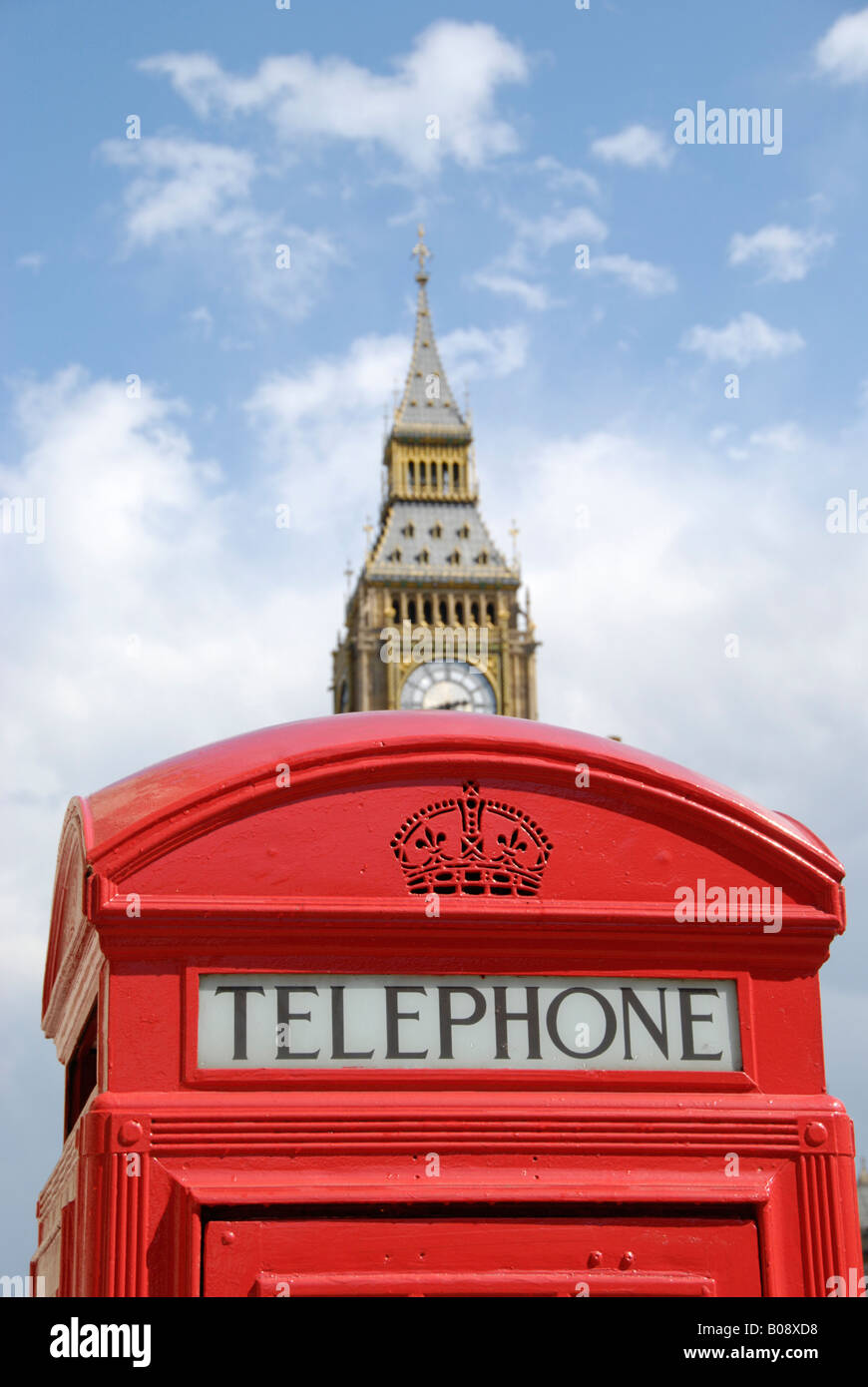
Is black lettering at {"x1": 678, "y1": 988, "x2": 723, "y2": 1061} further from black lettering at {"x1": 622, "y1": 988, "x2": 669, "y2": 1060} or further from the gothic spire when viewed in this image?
the gothic spire

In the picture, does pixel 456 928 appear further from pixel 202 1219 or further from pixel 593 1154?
pixel 202 1219

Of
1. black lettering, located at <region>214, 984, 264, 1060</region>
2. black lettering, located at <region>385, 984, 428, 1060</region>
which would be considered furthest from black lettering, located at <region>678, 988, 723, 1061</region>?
black lettering, located at <region>214, 984, 264, 1060</region>

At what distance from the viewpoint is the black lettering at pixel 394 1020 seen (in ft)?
12.5

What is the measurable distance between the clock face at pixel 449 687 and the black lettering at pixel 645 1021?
71.5 metres

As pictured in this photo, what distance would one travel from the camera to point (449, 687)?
3031 inches

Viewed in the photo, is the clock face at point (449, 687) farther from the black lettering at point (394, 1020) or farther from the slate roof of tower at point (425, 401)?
the black lettering at point (394, 1020)

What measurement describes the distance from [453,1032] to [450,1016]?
0.11 ft

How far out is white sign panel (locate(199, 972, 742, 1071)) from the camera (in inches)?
149

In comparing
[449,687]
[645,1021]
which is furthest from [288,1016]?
[449,687]

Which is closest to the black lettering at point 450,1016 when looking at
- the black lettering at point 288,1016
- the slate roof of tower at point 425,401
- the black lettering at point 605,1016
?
the black lettering at point 605,1016

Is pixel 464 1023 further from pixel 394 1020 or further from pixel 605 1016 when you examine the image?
pixel 605 1016

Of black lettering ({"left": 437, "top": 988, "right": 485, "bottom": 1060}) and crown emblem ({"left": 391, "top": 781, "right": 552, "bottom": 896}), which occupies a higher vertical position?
crown emblem ({"left": 391, "top": 781, "right": 552, "bottom": 896})

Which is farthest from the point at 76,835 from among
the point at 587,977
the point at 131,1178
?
the point at 587,977
